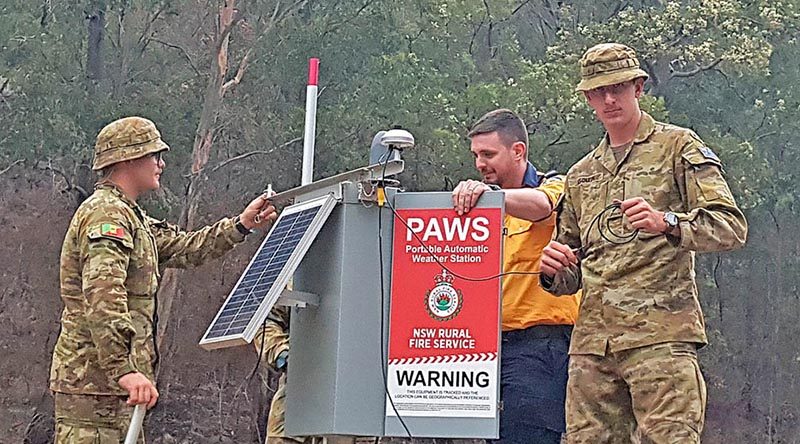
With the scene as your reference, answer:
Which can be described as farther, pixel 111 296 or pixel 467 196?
pixel 111 296

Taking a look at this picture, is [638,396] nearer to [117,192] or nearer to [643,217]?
Result: [643,217]

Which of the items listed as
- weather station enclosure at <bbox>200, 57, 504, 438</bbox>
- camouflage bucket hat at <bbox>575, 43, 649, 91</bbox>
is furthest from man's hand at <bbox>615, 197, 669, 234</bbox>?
camouflage bucket hat at <bbox>575, 43, 649, 91</bbox>

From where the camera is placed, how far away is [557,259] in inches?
174

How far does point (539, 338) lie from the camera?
4.92 m

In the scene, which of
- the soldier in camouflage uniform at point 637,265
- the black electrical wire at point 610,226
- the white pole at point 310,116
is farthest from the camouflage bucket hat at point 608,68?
the white pole at point 310,116

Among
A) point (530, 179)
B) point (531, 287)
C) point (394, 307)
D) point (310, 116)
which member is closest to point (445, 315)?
point (394, 307)

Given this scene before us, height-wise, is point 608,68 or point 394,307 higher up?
point 608,68

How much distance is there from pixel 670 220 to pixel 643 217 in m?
0.11

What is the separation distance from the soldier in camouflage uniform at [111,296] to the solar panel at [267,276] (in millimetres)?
751

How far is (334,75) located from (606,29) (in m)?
3.93

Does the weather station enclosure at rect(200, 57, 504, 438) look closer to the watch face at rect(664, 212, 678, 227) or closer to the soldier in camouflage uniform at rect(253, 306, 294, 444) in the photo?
the watch face at rect(664, 212, 678, 227)

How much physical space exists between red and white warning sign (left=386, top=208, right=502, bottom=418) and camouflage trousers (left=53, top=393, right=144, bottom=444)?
59.3 inches

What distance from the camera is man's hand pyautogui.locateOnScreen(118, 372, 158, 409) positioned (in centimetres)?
491

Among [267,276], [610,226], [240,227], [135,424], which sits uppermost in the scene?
[240,227]
